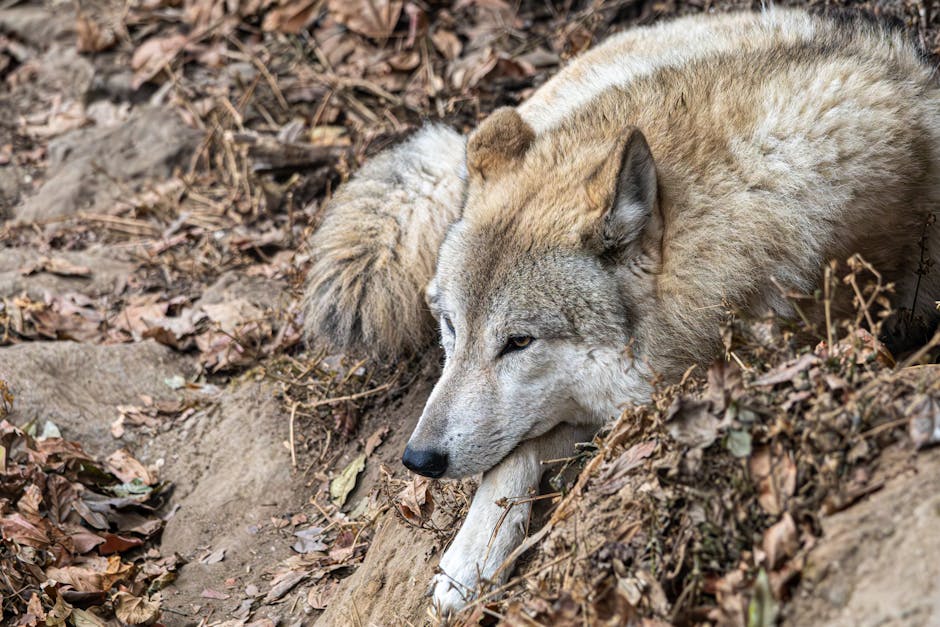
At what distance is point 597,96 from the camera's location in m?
4.38

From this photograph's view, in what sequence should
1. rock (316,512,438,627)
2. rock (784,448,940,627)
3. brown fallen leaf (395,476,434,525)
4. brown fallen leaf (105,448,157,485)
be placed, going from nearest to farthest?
rock (784,448,940,627)
rock (316,512,438,627)
brown fallen leaf (395,476,434,525)
brown fallen leaf (105,448,157,485)

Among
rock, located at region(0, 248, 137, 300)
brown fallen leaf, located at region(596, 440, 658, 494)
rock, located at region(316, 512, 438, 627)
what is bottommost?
rock, located at region(316, 512, 438, 627)

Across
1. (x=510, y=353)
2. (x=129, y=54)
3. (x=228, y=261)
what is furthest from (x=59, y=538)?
(x=129, y=54)

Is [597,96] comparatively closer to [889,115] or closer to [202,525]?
[889,115]

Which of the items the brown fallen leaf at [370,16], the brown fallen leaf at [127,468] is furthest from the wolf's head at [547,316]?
the brown fallen leaf at [370,16]

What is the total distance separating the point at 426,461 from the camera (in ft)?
11.4

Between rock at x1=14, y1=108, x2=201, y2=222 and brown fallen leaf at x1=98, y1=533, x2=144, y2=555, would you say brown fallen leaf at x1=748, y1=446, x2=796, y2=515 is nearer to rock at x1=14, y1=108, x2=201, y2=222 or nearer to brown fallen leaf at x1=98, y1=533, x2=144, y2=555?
brown fallen leaf at x1=98, y1=533, x2=144, y2=555

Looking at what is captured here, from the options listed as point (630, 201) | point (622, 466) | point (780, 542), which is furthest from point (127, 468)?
point (780, 542)

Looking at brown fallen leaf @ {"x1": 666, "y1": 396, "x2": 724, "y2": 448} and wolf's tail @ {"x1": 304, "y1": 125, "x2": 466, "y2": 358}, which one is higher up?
brown fallen leaf @ {"x1": 666, "y1": 396, "x2": 724, "y2": 448}

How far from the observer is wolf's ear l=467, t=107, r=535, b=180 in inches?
161

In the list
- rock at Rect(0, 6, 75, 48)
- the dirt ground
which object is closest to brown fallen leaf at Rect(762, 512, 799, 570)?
the dirt ground

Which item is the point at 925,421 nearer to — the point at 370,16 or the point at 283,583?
the point at 283,583

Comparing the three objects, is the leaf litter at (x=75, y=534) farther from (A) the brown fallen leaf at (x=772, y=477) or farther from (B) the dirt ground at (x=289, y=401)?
(A) the brown fallen leaf at (x=772, y=477)

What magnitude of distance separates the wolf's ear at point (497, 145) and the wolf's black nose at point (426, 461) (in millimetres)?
1372
